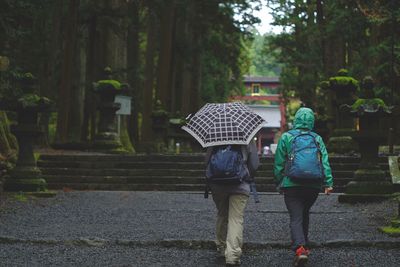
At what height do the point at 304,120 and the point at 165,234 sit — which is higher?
the point at 304,120

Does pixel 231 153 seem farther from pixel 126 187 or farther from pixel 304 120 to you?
pixel 126 187

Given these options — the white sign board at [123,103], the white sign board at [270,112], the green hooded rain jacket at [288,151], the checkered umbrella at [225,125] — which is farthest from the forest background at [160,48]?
the white sign board at [270,112]

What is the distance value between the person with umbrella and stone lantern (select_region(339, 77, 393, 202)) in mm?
5737

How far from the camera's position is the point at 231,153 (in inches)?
212

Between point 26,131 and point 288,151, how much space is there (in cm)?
736

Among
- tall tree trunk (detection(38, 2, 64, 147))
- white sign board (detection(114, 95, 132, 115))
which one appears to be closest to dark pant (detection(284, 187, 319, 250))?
white sign board (detection(114, 95, 132, 115))

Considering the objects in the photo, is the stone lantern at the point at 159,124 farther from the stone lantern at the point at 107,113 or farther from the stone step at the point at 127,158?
the stone step at the point at 127,158

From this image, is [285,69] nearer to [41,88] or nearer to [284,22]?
[284,22]

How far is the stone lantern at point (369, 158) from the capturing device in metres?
10.8

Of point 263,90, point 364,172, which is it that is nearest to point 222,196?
point 364,172

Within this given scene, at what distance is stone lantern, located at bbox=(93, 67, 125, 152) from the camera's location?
59.5 feet

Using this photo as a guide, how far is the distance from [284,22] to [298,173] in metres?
23.0

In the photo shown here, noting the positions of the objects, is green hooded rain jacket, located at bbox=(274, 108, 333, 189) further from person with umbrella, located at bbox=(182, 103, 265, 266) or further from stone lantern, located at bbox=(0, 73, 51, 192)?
stone lantern, located at bbox=(0, 73, 51, 192)

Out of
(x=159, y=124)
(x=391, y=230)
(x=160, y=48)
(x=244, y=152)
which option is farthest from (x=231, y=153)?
(x=160, y=48)
